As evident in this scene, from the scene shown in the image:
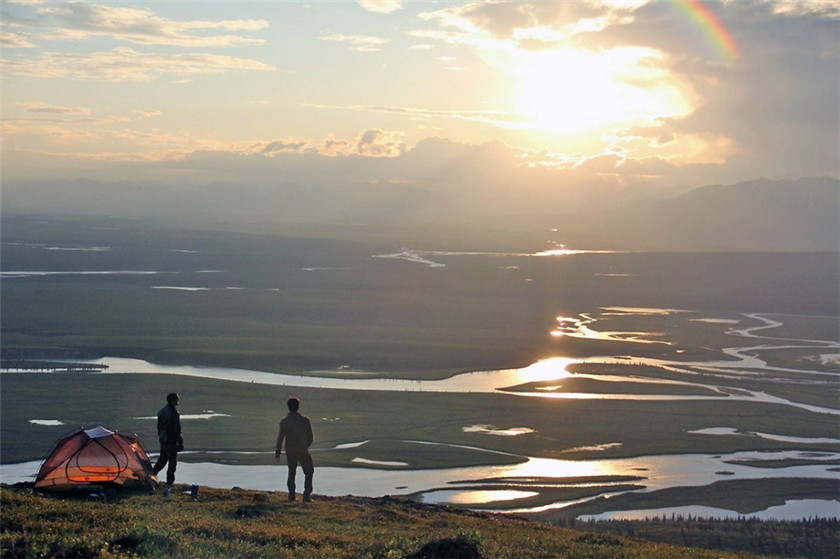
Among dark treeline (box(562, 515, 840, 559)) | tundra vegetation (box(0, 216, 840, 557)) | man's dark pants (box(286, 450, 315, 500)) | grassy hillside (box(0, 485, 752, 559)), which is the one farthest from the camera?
tundra vegetation (box(0, 216, 840, 557))

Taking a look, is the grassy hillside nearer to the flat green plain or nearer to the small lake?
the small lake

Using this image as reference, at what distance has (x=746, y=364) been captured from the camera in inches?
2795

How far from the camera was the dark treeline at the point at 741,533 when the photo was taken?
27859mm

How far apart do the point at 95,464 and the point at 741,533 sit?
2045cm

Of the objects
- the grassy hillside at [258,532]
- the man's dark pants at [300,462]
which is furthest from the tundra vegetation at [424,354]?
the man's dark pants at [300,462]

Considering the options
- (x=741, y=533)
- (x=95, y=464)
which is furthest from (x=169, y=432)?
(x=741, y=533)

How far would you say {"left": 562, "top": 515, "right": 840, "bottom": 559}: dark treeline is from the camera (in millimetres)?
27859

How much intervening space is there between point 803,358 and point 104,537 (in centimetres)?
7207

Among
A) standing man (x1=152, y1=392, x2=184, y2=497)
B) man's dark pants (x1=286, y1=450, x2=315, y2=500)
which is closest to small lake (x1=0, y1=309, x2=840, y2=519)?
man's dark pants (x1=286, y1=450, x2=315, y2=500)

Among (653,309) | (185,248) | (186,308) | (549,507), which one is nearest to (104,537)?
(549,507)

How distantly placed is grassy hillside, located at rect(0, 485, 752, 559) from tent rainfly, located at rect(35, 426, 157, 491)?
0.70 meters

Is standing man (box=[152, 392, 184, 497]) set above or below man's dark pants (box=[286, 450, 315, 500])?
above

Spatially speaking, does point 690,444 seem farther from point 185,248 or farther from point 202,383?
point 185,248

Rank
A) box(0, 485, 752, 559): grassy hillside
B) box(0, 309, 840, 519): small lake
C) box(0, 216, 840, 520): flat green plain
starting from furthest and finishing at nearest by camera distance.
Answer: box(0, 216, 840, 520): flat green plain
box(0, 309, 840, 519): small lake
box(0, 485, 752, 559): grassy hillside
